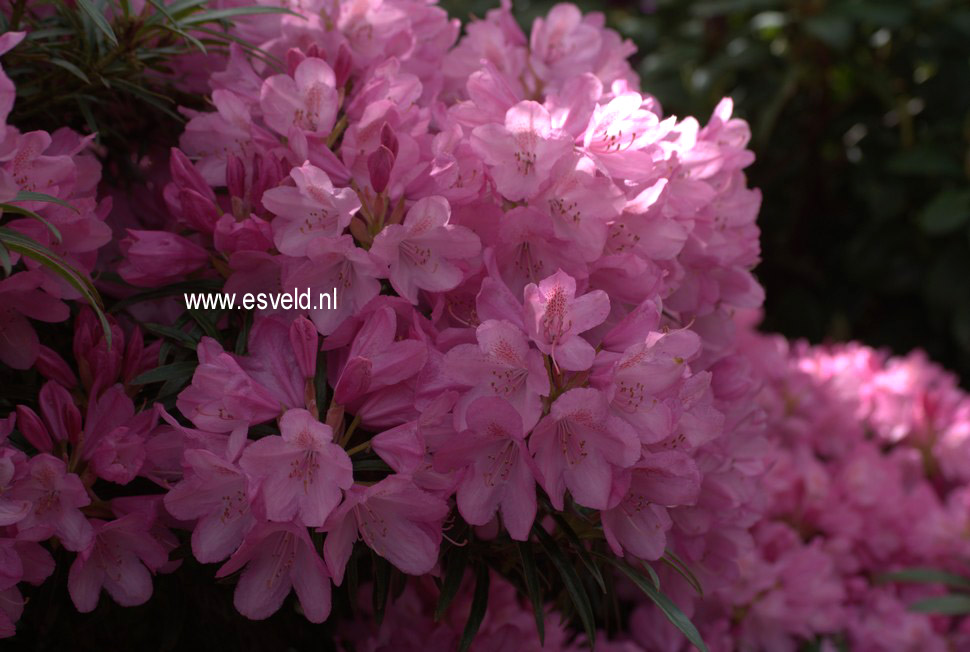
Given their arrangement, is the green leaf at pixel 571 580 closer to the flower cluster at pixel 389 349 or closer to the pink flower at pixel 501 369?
the flower cluster at pixel 389 349

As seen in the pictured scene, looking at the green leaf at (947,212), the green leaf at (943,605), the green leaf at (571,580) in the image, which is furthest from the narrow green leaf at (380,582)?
the green leaf at (947,212)

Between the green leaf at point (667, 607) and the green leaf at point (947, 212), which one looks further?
the green leaf at point (947, 212)

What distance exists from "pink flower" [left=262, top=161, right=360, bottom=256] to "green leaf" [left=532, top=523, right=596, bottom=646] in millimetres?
253

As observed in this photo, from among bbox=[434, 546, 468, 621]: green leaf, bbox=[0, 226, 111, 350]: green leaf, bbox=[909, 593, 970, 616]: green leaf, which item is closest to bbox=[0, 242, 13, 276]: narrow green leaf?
bbox=[0, 226, 111, 350]: green leaf

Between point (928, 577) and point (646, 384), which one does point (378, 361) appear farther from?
point (928, 577)

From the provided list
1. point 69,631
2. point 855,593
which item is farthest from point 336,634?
point 855,593

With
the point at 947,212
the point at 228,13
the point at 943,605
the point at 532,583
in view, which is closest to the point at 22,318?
the point at 228,13

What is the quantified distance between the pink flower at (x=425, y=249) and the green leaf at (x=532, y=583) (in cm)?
19

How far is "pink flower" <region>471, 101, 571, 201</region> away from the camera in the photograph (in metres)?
0.68

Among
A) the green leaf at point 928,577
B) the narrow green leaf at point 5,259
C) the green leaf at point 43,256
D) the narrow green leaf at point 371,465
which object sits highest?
the narrow green leaf at point 5,259

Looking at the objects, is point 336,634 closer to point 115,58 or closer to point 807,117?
point 115,58

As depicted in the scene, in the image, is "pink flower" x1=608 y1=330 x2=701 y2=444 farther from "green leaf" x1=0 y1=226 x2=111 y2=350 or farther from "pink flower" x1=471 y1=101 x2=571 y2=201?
"green leaf" x1=0 y1=226 x2=111 y2=350

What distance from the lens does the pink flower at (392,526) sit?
0.60 m

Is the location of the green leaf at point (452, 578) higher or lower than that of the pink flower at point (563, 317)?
lower
